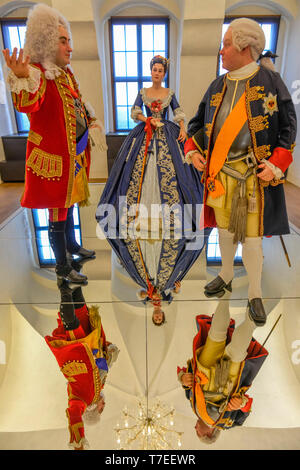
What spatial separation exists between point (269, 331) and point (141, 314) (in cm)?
64

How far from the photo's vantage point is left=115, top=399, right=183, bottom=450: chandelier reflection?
1107mm

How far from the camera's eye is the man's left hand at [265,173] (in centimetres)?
129

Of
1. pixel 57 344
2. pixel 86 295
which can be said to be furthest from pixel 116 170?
pixel 57 344

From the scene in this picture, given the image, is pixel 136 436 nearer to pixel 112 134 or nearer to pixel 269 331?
pixel 269 331

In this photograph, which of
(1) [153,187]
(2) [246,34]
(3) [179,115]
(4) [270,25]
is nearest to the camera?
(2) [246,34]

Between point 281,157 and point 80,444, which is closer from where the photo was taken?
point 80,444

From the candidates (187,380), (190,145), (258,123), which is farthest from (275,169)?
(187,380)

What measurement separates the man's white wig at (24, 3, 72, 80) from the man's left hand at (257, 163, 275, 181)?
3.64ft

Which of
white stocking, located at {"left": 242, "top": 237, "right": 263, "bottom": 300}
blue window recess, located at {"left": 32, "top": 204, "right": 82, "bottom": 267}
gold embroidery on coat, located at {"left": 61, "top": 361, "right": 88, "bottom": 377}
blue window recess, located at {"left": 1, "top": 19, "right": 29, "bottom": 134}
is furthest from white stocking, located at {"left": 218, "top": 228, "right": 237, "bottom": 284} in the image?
blue window recess, located at {"left": 1, "top": 19, "right": 29, "bottom": 134}

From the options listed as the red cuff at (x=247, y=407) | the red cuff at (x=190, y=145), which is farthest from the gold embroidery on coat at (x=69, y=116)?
the red cuff at (x=247, y=407)

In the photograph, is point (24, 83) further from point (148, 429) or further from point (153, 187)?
point (148, 429)

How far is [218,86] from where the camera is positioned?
1.38 metres

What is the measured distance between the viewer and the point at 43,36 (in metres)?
1.46

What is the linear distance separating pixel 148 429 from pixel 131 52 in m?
6.11
